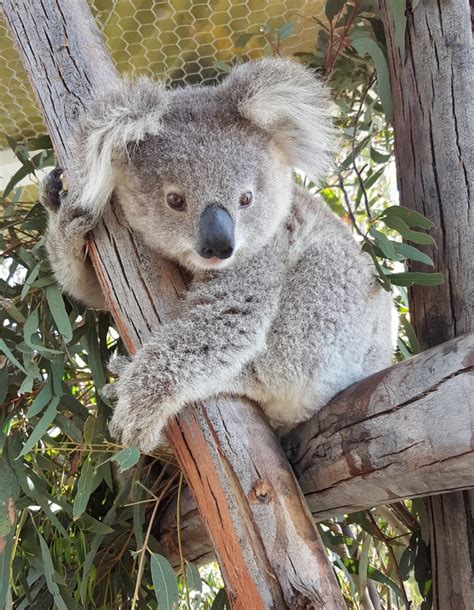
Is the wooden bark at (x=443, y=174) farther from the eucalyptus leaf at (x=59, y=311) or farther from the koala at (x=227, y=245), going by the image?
the eucalyptus leaf at (x=59, y=311)

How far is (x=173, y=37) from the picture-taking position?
2.84m

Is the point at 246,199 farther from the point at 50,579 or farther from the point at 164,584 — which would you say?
the point at 50,579

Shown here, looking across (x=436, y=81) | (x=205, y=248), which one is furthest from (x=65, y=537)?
(x=436, y=81)

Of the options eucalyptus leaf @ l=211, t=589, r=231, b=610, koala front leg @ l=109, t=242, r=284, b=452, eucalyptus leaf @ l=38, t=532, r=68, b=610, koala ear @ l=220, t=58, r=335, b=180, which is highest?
koala ear @ l=220, t=58, r=335, b=180

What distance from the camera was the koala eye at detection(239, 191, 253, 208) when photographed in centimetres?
194

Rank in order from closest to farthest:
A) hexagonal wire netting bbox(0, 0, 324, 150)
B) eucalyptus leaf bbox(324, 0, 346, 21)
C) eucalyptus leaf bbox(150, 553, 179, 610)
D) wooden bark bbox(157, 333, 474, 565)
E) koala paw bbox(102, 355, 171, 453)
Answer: wooden bark bbox(157, 333, 474, 565)
eucalyptus leaf bbox(150, 553, 179, 610)
koala paw bbox(102, 355, 171, 453)
eucalyptus leaf bbox(324, 0, 346, 21)
hexagonal wire netting bbox(0, 0, 324, 150)

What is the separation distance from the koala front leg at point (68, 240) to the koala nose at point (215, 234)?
35 centimetres

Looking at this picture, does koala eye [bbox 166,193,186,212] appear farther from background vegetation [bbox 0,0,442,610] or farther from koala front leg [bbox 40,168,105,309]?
background vegetation [bbox 0,0,442,610]

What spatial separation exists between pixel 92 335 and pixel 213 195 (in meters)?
0.75

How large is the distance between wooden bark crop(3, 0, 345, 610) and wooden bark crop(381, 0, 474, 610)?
0.50 metres

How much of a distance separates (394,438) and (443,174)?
2.83 feet

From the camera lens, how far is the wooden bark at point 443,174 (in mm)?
1851

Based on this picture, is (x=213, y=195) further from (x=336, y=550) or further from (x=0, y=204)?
(x=336, y=550)

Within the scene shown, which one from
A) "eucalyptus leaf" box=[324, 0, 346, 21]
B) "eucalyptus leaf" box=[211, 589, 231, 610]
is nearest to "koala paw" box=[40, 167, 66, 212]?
"eucalyptus leaf" box=[324, 0, 346, 21]
